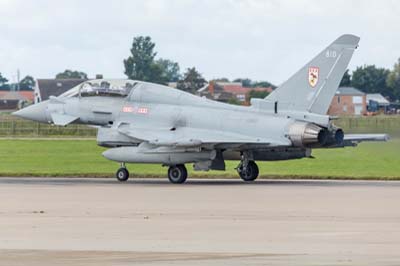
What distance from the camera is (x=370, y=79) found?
462ft

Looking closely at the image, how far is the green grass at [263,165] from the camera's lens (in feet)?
113

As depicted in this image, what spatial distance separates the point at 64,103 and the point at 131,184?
13.3ft

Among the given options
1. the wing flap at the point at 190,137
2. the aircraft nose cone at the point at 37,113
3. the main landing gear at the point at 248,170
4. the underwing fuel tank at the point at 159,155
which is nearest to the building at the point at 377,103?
the aircraft nose cone at the point at 37,113

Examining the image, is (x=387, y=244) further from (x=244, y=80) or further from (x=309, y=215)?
(x=244, y=80)

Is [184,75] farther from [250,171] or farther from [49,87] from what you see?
[250,171]

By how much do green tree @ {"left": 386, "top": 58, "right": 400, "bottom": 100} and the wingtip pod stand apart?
90.6m

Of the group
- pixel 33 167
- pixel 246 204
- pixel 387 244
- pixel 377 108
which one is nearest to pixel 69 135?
pixel 33 167

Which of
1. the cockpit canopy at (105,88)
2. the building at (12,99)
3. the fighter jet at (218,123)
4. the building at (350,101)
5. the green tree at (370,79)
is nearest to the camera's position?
the fighter jet at (218,123)

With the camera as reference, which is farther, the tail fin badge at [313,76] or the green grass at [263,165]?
the green grass at [263,165]

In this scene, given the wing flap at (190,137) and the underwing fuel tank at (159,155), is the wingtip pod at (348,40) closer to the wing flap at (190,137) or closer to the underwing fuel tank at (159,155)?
the wing flap at (190,137)

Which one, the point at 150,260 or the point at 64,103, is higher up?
the point at 64,103

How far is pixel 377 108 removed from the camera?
13125 cm

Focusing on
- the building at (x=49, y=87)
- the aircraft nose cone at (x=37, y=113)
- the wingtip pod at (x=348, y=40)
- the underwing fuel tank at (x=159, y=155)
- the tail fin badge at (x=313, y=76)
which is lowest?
the underwing fuel tank at (x=159, y=155)

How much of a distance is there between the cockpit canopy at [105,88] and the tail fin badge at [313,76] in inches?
199
